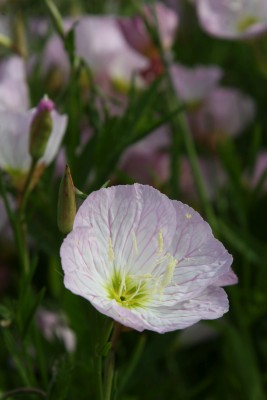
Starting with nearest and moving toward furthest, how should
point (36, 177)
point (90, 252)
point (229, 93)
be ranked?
point (90, 252), point (36, 177), point (229, 93)

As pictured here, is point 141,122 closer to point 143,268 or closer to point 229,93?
point 143,268

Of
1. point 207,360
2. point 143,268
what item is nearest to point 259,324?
point 207,360

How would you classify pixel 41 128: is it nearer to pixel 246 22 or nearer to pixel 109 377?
pixel 109 377

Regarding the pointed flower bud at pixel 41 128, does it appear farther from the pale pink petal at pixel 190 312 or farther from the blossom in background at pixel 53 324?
the blossom in background at pixel 53 324

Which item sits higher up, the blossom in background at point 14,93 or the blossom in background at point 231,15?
the blossom in background at point 231,15

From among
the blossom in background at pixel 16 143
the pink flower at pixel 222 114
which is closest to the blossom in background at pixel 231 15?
the pink flower at pixel 222 114
